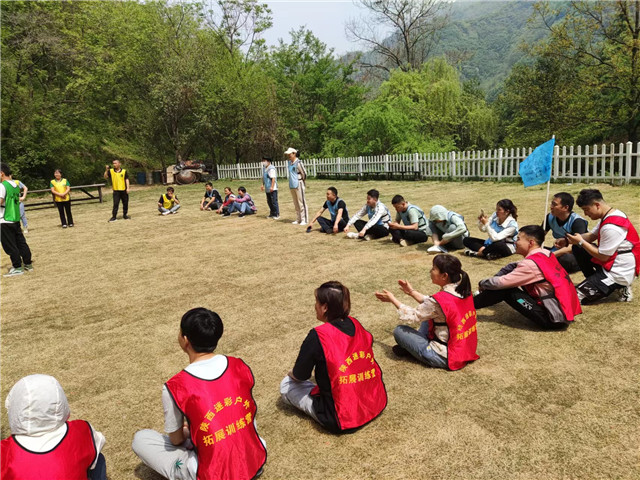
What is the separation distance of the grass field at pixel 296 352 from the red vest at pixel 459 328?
0.45 feet

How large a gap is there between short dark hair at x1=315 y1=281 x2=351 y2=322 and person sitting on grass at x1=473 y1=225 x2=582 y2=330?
6.29 feet

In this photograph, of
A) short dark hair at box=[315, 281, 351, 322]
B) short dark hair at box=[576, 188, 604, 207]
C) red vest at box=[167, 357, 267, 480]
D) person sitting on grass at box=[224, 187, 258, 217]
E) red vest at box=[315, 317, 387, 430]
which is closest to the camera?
red vest at box=[167, 357, 267, 480]

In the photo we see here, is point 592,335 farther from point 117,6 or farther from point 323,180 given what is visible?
point 117,6

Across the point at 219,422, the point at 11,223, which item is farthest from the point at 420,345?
the point at 11,223

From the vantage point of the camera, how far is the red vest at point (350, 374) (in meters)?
2.83

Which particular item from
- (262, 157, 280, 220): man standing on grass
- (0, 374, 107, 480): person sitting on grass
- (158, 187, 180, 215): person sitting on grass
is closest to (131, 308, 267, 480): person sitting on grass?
(0, 374, 107, 480): person sitting on grass

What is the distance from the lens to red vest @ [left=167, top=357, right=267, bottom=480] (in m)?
2.31

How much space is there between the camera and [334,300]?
294 cm

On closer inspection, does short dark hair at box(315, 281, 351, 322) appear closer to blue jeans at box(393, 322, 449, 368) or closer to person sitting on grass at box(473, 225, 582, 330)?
blue jeans at box(393, 322, 449, 368)

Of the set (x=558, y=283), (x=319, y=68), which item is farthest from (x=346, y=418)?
(x=319, y=68)

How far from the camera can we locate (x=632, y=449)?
2.60 metres

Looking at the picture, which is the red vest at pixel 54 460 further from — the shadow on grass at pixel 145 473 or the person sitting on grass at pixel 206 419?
the shadow on grass at pixel 145 473

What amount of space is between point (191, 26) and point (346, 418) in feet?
117

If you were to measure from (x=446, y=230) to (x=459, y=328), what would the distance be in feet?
13.7
